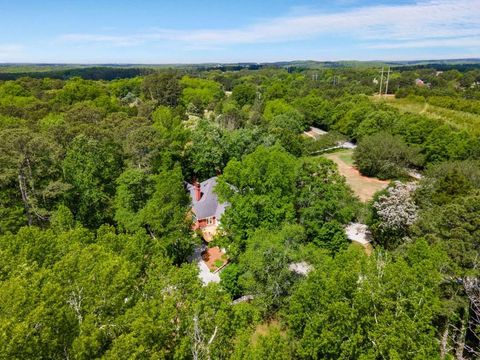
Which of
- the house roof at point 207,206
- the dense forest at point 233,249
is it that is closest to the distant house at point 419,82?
the dense forest at point 233,249

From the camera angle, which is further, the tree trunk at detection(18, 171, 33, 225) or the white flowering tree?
the white flowering tree

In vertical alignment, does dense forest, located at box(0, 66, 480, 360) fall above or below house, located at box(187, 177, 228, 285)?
above

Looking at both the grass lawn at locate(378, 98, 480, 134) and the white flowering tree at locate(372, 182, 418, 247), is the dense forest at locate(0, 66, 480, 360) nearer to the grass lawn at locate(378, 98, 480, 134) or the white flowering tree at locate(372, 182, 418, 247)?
the white flowering tree at locate(372, 182, 418, 247)

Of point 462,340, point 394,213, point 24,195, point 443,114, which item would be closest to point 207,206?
point 24,195

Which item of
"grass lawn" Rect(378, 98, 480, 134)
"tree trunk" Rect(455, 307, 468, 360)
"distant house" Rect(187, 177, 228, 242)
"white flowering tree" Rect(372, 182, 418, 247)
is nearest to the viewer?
"tree trunk" Rect(455, 307, 468, 360)

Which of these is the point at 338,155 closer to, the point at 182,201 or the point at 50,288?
the point at 182,201

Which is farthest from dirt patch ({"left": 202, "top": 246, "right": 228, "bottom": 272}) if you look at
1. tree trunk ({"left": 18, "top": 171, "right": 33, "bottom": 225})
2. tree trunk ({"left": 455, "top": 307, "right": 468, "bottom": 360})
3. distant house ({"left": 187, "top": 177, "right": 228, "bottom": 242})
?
tree trunk ({"left": 455, "top": 307, "right": 468, "bottom": 360})

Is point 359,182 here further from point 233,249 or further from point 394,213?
point 233,249

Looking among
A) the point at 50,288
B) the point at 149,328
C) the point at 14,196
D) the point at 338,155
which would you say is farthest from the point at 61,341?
the point at 338,155
